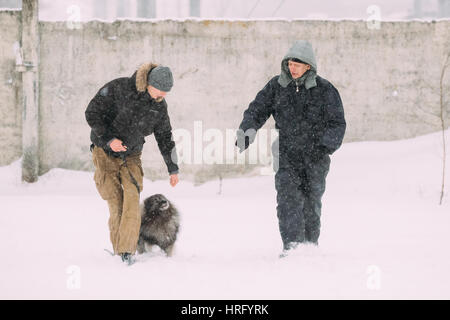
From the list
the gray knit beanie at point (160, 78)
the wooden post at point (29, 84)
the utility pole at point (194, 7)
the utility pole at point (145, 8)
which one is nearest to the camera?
the gray knit beanie at point (160, 78)

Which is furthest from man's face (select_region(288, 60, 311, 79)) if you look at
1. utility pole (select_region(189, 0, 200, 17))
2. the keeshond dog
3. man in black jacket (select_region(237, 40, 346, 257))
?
utility pole (select_region(189, 0, 200, 17))

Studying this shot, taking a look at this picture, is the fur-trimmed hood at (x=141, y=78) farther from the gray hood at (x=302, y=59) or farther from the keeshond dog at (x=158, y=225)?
the gray hood at (x=302, y=59)

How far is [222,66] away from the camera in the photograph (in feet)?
28.5

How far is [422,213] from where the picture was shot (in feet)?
20.4

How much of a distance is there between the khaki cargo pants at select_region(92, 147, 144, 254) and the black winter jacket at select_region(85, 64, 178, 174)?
0.08 meters

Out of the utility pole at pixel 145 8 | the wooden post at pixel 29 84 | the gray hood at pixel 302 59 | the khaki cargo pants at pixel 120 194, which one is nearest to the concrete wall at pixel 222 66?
the wooden post at pixel 29 84

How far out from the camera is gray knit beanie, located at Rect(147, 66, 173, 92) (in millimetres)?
3348

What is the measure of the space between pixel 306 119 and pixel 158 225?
1.46m

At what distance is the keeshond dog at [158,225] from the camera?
3768mm

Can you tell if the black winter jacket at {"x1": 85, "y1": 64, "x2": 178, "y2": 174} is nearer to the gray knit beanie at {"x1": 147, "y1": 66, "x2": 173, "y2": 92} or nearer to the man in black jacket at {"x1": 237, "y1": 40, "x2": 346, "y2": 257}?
the gray knit beanie at {"x1": 147, "y1": 66, "x2": 173, "y2": 92}

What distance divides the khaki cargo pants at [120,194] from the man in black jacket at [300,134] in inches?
34.8

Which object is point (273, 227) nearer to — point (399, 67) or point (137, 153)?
point (137, 153)

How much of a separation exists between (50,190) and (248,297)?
6.69m
